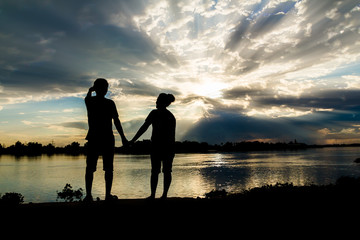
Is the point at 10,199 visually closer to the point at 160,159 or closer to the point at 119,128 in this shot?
the point at 119,128

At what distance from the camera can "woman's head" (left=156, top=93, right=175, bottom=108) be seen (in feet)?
21.3

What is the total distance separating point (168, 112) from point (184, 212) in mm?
2633

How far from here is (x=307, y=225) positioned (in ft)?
15.7

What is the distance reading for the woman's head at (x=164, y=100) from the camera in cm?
650

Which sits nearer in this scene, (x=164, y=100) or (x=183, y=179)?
(x=164, y=100)

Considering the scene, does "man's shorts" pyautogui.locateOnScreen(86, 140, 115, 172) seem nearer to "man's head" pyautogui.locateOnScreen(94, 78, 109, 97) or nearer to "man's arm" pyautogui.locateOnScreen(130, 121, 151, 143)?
"man's arm" pyautogui.locateOnScreen(130, 121, 151, 143)

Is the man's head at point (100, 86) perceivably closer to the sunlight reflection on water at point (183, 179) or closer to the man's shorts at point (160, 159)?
the man's shorts at point (160, 159)

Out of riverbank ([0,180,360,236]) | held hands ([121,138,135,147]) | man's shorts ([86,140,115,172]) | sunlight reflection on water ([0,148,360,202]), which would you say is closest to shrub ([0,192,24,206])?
riverbank ([0,180,360,236])

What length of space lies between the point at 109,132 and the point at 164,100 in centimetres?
169

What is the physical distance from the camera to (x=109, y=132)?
596 cm

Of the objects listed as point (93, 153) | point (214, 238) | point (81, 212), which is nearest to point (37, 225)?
point (81, 212)

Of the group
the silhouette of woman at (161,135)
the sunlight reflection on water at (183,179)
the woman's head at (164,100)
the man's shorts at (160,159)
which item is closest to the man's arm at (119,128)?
the silhouette of woman at (161,135)

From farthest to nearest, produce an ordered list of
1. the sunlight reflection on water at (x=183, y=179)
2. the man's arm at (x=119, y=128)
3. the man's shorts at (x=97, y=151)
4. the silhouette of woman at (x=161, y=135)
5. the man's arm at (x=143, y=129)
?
the sunlight reflection on water at (x=183, y=179) → the man's arm at (x=143, y=129) → the silhouette of woman at (x=161, y=135) → the man's arm at (x=119, y=128) → the man's shorts at (x=97, y=151)

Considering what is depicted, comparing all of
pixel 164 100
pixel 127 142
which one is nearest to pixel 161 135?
pixel 164 100
